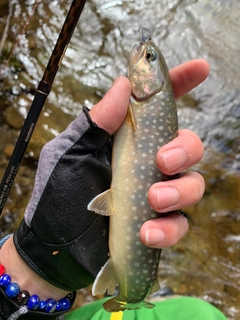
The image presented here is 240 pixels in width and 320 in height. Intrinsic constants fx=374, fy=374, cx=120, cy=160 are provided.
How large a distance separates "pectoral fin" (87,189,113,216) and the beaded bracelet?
0.52 metres

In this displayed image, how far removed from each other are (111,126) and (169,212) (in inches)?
14.8

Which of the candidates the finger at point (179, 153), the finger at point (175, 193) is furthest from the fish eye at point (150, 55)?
the finger at point (175, 193)

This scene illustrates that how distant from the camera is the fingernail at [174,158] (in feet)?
4.13

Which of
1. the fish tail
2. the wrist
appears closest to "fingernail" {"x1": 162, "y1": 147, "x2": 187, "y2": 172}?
the fish tail

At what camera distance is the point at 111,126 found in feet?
4.43

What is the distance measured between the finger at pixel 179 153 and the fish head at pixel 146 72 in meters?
0.20

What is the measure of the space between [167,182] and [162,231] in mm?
171

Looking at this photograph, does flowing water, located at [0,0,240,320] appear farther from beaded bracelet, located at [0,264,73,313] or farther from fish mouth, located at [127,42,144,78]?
fish mouth, located at [127,42,144,78]

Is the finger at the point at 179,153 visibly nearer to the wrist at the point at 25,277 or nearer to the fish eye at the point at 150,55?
the fish eye at the point at 150,55

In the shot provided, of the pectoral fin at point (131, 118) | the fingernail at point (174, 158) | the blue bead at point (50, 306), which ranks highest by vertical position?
the pectoral fin at point (131, 118)

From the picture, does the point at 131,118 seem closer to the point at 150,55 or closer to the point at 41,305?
the point at 150,55

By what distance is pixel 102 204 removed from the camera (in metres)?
1.29

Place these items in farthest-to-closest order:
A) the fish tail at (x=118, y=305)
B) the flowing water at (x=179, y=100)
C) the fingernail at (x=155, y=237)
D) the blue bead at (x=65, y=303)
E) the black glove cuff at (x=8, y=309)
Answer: the flowing water at (x=179, y=100) → the blue bead at (x=65, y=303) → the black glove cuff at (x=8, y=309) → the fish tail at (x=118, y=305) → the fingernail at (x=155, y=237)

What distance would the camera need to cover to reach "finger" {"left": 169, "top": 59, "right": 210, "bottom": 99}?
5.02 ft
